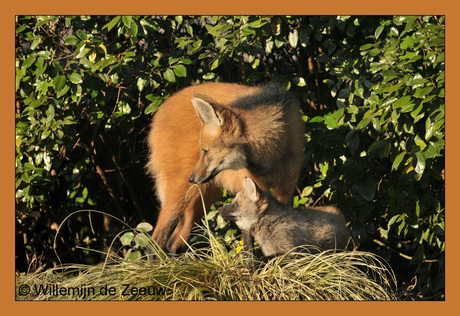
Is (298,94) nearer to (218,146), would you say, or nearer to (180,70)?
(180,70)

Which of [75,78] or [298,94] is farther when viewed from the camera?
[298,94]

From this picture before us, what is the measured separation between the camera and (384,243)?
582 centimetres

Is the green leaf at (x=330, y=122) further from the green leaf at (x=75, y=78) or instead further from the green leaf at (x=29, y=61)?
the green leaf at (x=29, y=61)

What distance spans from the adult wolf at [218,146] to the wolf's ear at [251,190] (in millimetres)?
182

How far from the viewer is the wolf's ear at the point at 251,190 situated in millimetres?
4059

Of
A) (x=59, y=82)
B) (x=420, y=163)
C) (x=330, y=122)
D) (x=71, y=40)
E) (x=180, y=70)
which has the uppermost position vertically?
(x=71, y=40)

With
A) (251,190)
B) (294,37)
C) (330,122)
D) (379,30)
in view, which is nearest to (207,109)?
(251,190)

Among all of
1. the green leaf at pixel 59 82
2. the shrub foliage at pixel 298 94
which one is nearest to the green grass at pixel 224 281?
the shrub foliage at pixel 298 94

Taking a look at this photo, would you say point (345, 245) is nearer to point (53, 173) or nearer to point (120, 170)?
point (120, 170)

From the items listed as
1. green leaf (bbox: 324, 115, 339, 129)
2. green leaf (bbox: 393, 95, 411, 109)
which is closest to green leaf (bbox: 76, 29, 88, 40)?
green leaf (bbox: 324, 115, 339, 129)

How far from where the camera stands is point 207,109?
4.07m

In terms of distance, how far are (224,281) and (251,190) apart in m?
0.66

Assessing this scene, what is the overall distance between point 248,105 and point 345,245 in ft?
4.33

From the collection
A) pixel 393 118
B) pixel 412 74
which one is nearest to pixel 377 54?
pixel 412 74
